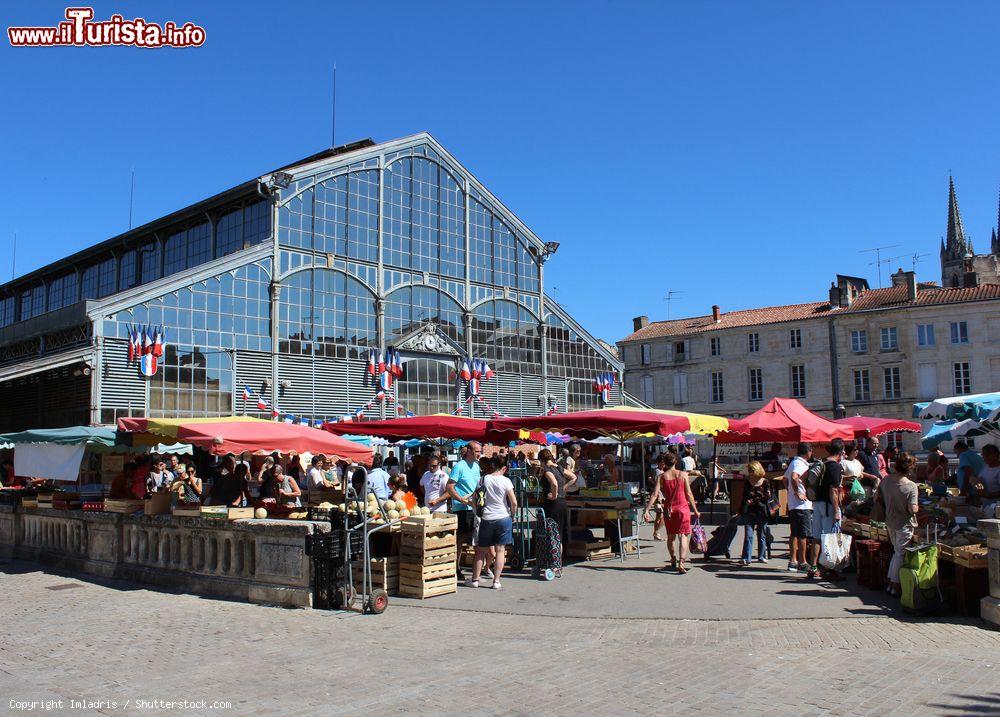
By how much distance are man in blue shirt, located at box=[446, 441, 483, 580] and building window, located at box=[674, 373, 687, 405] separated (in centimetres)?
4416

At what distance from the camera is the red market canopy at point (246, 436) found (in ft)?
36.5

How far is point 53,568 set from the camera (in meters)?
13.7

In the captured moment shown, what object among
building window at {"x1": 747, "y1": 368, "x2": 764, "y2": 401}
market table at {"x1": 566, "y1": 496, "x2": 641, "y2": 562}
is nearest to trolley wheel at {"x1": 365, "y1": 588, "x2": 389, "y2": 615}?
market table at {"x1": 566, "y1": 496, "x2": 641, "y2": 562}

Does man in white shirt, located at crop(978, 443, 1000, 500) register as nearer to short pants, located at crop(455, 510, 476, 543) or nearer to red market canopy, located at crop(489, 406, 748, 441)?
red market canopy, located at crop(489, 406, 748, 441)

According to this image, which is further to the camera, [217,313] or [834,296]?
[834,296]

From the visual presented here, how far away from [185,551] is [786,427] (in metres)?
10.7

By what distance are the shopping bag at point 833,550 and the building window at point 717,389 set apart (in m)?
43.6

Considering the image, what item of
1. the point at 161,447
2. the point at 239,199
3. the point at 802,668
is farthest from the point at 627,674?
the point at 239,199

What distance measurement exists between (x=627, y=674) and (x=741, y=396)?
48133 mm

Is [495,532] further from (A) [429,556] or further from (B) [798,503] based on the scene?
(B) [798,503]

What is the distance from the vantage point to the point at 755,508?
1200 centimetres

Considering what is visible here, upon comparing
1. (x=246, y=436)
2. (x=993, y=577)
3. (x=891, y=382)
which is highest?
(x=891, y=382)

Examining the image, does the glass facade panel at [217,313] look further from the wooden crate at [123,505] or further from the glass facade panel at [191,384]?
the wooden crate at [123,505]

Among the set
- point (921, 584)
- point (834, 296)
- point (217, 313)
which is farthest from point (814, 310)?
point (921, 584)
